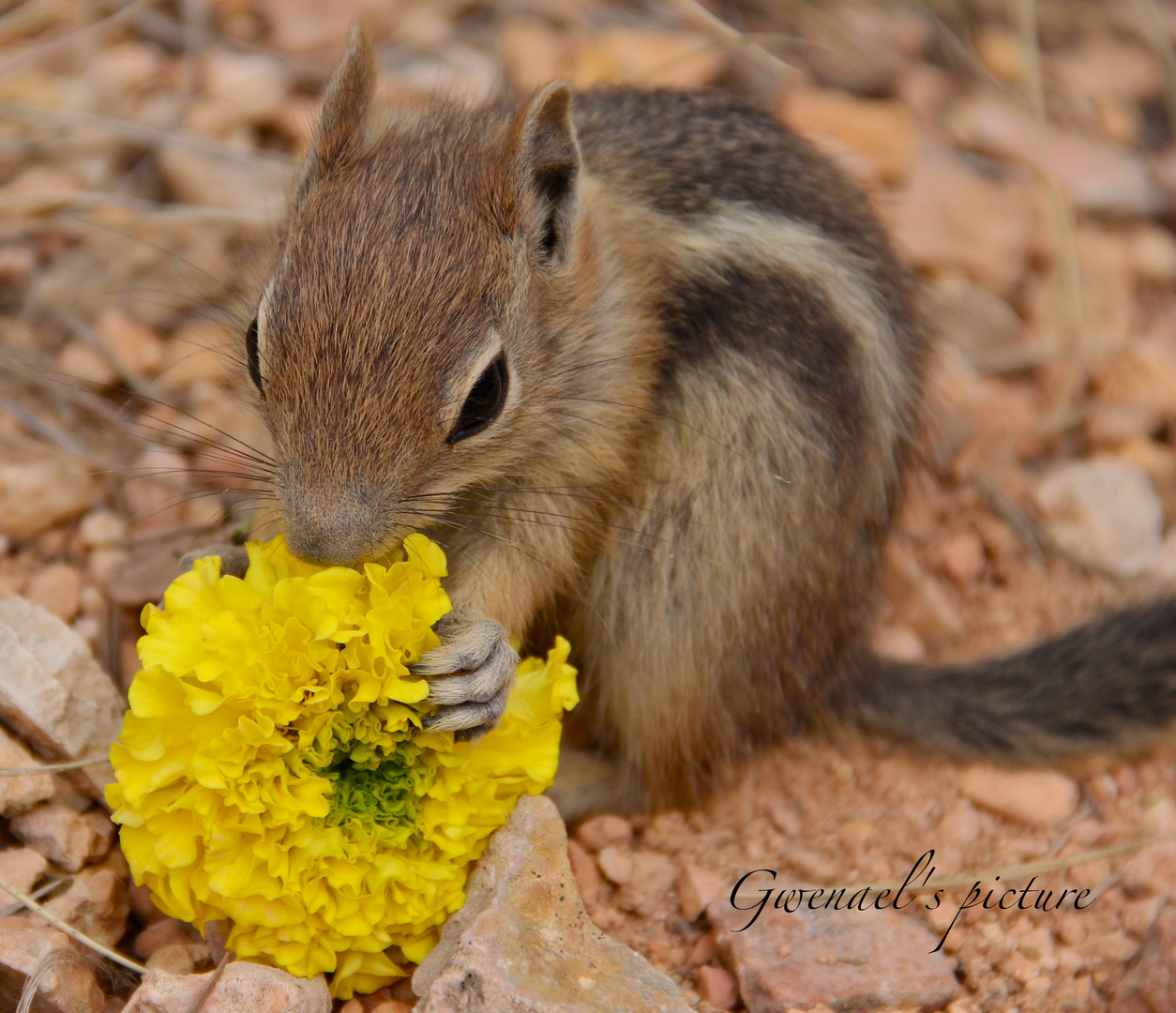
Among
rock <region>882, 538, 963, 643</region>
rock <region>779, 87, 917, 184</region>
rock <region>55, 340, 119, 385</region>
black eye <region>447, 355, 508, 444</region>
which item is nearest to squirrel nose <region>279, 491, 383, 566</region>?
black eye <region>447, 355, 508, 444</region>

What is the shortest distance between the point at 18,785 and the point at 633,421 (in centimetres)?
154

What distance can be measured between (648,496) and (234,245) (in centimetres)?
199

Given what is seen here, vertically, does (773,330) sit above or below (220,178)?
above

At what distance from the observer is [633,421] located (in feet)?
9.69

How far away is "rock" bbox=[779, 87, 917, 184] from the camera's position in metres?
5.01

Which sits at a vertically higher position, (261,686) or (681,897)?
(261,686)

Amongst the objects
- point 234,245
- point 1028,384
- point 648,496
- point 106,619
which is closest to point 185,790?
point 106,619

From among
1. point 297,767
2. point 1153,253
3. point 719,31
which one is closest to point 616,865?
point 297,767

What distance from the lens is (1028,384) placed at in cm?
469

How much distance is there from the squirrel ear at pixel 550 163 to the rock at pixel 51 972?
170 centimetres

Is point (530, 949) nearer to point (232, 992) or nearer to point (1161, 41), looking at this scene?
point (232, 992)

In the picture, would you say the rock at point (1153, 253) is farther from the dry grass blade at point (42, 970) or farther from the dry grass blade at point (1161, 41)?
the dry grass blade at point (42, 970)

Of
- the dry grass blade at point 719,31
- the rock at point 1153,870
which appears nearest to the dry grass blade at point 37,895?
the rock at point 1153,870

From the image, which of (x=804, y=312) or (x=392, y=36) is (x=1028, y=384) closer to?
(x=804, y=312)
